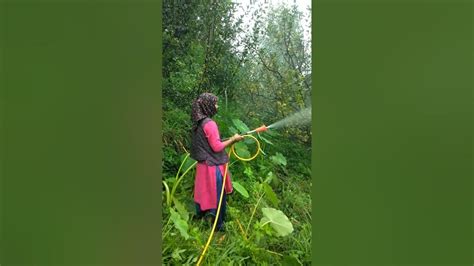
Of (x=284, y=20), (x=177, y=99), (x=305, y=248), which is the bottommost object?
(x=305, y=248)

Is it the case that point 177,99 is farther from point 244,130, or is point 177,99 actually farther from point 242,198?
point 242,198

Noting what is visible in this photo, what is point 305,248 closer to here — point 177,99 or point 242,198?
point 242,198

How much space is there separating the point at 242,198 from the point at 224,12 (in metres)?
1.17

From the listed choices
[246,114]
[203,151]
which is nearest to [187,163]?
[203,151]

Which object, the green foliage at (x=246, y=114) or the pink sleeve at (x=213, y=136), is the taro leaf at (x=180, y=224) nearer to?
the green foliage at (x=246, y=114)

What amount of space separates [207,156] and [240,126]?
10.9 inches

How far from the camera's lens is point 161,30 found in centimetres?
285

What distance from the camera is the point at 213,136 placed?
9.47ft

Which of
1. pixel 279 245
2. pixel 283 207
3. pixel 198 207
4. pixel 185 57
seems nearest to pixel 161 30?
pixel 185 57

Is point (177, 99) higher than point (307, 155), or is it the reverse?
point (177, 99)

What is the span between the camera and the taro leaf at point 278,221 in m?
2.89

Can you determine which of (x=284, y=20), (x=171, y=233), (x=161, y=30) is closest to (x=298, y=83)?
(x=284, y=20)

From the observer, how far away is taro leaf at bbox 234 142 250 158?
9.62ft

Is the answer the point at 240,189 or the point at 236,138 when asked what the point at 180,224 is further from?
the point at 236,138
